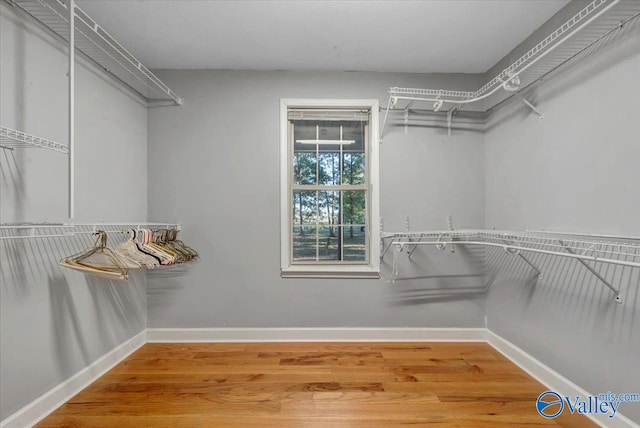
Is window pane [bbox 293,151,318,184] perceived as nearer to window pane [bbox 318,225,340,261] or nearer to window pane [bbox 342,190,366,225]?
window pane [bbox 342,190,366,225]

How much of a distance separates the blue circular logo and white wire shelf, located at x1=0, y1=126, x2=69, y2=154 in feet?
9.21

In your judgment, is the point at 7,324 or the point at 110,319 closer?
the point at 7,324

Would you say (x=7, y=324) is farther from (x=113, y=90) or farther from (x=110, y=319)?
(x=113, y=90)

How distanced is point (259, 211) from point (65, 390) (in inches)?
65.3

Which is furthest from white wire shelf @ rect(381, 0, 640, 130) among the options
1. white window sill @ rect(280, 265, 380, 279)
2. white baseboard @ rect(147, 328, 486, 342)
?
white baseboard @ rect(147, 328, 486, 342)

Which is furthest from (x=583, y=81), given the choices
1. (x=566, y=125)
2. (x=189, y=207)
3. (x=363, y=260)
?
(x=189, y=207)

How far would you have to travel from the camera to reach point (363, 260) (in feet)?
8.32

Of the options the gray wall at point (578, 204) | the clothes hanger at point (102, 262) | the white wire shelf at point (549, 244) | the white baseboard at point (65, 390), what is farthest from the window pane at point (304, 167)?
the white baseboard at point (65, 390)

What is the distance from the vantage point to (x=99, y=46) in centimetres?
169

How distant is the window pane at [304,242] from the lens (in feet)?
8.36

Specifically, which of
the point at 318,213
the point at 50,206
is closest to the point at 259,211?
the point at 318,213

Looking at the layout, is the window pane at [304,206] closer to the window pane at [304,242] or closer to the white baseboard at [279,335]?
the window pane at [304,242]

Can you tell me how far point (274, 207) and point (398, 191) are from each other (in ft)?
3.69

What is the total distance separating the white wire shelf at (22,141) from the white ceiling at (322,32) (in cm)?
98
